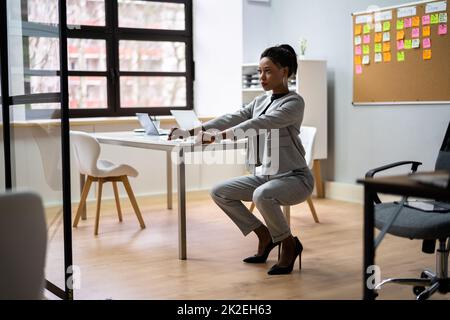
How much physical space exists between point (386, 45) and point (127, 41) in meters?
2.58

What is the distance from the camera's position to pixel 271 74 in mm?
3521

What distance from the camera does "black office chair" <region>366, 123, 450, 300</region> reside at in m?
2.62

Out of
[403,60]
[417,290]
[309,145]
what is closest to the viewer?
[417,290]

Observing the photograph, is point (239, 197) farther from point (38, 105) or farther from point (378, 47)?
point (378, 47)

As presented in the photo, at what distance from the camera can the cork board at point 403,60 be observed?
493 cm

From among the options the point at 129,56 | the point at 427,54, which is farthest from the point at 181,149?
the point at 129,56

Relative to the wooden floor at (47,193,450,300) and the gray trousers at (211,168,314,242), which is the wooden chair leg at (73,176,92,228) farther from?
the gray trousers at (211,168,314,242)

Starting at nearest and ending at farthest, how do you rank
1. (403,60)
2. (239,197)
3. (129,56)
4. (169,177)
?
1. (239,197)
2. (403,60)
3. (169,177)
4. (129,56)

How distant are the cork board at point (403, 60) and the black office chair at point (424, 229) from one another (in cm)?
198

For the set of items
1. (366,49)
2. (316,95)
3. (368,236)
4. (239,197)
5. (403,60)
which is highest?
(366,49)

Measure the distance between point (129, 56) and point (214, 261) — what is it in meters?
3.20

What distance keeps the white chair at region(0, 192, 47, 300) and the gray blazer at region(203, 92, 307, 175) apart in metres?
2.05

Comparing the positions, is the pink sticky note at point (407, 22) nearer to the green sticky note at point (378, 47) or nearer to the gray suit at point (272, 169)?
the green sticky note at point (378, 47)

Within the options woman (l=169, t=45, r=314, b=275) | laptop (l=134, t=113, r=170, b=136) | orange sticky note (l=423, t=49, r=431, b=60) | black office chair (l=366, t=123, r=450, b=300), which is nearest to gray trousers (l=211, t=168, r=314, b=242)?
woman (l=169, t=45, r=314, b=275)
